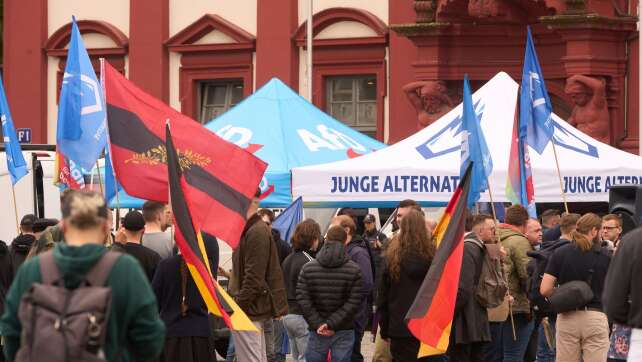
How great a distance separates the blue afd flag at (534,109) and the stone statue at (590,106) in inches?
319

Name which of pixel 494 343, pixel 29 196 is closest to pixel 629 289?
pixel 494 343

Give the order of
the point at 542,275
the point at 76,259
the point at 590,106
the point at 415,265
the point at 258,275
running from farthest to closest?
the point at 590,106
the point at 542,275
the point at 258,275
the point at 415,265
the point at 76,259

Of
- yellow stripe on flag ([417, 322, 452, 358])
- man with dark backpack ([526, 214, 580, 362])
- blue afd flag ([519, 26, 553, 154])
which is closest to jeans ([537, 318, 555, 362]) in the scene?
man with dark backpack ([526, 214, 580, 362])

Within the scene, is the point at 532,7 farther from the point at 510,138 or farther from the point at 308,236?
the point at 308,236

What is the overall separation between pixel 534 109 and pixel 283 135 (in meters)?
3.79

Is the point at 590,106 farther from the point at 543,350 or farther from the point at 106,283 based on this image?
the point at 106,283

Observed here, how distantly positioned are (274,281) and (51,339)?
22.1ft

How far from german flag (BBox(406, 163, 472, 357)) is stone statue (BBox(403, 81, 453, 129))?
614 inches

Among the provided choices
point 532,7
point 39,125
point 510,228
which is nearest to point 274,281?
point 510,228

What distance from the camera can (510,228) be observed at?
608 inches

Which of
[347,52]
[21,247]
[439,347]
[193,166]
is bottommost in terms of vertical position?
[439,347]

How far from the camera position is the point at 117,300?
24.1 ft

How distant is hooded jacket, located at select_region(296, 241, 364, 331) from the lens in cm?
1394

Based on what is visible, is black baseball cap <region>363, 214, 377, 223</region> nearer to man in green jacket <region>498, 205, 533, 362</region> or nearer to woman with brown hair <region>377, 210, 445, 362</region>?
man in green jacket <region>498, 205, 533, 362</region>
